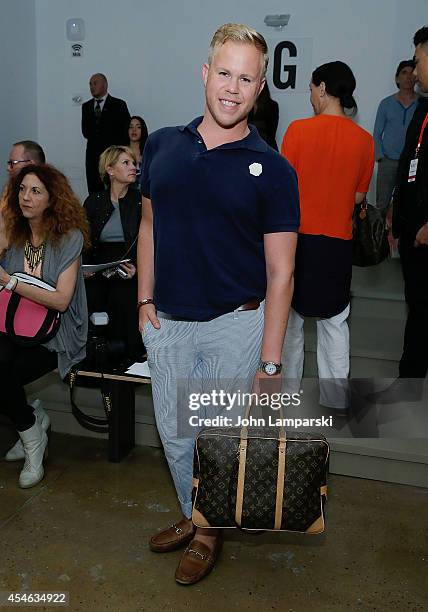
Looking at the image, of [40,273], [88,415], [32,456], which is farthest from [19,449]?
[40,273]

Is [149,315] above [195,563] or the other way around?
above

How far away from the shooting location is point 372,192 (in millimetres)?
5793

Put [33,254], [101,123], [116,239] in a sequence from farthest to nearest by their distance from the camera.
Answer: [101,123], [116,239], [33,254]

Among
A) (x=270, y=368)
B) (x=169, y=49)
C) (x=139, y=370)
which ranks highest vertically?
(x=169, y=49)

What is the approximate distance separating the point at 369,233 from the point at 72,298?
4.28 feet

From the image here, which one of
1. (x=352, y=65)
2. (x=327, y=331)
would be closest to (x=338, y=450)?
(x=327, y=331)

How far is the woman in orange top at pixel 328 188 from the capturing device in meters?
2.37

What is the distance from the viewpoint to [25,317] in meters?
2.55

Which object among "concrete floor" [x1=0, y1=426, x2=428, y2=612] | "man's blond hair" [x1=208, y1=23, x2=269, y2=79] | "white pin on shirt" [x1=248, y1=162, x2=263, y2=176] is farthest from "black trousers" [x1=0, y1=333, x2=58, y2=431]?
"man's blond hair" [x1=208, y1=23, x2=269, y2=79]

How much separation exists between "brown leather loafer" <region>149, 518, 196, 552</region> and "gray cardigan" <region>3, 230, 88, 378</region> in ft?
A: 2.95

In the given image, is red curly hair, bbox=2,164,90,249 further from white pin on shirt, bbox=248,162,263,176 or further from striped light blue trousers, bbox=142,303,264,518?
white pin on shirt, bbox=248,162,263,176

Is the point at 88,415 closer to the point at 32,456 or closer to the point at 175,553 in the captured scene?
the point at 32,456

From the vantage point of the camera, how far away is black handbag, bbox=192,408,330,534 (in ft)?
5.57

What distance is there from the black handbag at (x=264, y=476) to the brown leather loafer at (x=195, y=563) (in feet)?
1.02
